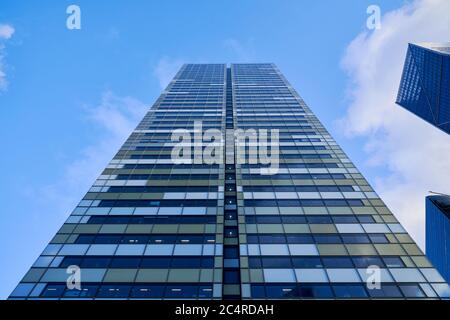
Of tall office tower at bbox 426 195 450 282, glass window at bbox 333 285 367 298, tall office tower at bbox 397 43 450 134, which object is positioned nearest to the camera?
glass window at bbox 333 285 367 298

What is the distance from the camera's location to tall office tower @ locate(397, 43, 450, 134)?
406 feet

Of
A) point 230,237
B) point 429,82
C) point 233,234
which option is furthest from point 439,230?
point 230,237

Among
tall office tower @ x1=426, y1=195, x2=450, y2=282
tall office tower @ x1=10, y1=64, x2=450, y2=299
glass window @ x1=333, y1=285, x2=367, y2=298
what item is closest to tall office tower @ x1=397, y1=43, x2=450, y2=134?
tall office tower @ x1=426, y1=195, x2=450, y2=282

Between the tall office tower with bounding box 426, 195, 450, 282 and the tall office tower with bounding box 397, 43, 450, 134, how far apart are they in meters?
61.4

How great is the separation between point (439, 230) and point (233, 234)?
7912 centimetres

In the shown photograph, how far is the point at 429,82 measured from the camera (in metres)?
134

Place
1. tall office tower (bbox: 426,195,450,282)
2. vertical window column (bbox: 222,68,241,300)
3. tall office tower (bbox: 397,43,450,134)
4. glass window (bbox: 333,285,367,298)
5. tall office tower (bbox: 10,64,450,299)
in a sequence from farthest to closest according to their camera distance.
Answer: tall office tower (bbox: 397,43,450,134) < tall office tower (bbox: 426,195,450,282) < vertical window column (bbox: 222,68,241,300) < tall office tower (bbox: 10,64,450,299) < glass window (bbox: 333,285,367,298)

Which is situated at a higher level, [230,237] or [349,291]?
[230,237]

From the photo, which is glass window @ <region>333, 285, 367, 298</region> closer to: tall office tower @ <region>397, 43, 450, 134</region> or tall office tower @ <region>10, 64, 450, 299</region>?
tall office tower @ <region>10, 64, 450, 299</region>

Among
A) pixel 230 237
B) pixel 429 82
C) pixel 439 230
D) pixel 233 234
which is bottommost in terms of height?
pixel 230 237

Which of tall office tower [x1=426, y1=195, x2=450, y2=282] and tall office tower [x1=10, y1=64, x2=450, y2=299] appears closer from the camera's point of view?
tall office tower [x1=10, y1=64, x2=450, y2=299]

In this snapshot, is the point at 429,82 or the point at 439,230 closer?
the point at 439,230

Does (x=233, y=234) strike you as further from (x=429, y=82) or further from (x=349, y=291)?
(x=429, y=82)

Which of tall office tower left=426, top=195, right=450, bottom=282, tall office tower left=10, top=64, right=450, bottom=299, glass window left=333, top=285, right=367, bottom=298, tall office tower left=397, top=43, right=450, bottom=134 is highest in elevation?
tall office tower left=397, top=43, right=450, bottom=134
